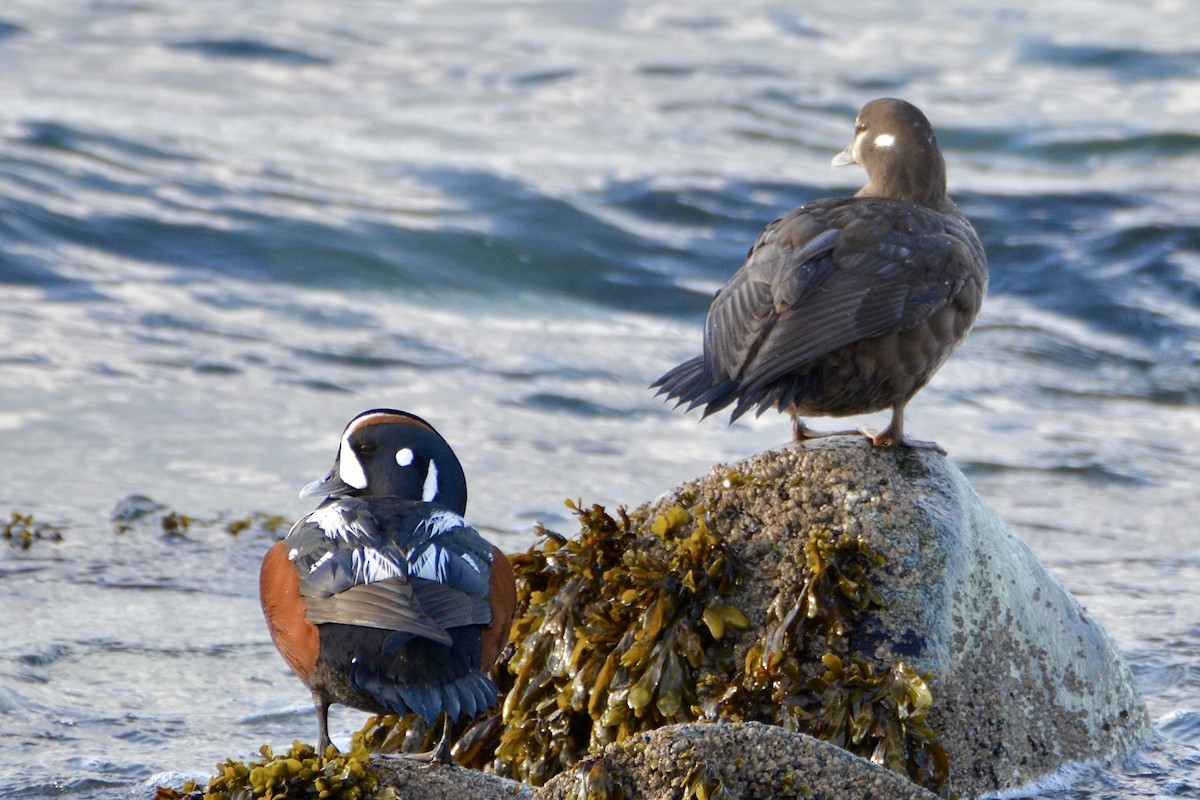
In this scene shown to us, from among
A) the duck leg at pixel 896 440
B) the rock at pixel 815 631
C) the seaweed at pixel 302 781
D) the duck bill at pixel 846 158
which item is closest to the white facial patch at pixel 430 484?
the rock at pixel 815 631

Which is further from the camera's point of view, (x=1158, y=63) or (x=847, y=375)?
(x=1158, y=63)

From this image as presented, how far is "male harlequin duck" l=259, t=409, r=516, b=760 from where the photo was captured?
12.7ft

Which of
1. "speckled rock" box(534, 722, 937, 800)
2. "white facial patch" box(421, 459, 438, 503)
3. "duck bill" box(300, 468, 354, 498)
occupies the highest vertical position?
"white facial patch" box(421, 459, 438, 503)

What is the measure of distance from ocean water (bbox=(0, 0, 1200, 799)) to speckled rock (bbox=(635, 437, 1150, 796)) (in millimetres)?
268

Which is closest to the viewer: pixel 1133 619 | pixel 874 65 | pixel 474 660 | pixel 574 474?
pixel 474 660

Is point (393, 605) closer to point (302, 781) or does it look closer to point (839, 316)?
point (302, 781)

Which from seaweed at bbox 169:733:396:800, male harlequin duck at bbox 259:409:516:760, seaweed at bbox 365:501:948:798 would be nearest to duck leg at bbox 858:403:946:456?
seaweed at bbox 365:501:948:798

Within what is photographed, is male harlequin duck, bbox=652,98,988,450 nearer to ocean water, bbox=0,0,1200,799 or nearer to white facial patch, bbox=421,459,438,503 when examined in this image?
white facial patch, bbox=421,459,438,503

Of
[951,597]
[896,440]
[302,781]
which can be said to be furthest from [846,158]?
[302,781]

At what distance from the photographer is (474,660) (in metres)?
4.04

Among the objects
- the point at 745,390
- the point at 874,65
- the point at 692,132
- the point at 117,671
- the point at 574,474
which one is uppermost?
the point at 874,65

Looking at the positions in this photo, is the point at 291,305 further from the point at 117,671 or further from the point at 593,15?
the point at 593,15

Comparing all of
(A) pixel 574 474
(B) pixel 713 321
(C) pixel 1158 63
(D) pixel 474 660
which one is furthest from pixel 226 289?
(C) pixel 1158 63

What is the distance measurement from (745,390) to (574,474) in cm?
393
